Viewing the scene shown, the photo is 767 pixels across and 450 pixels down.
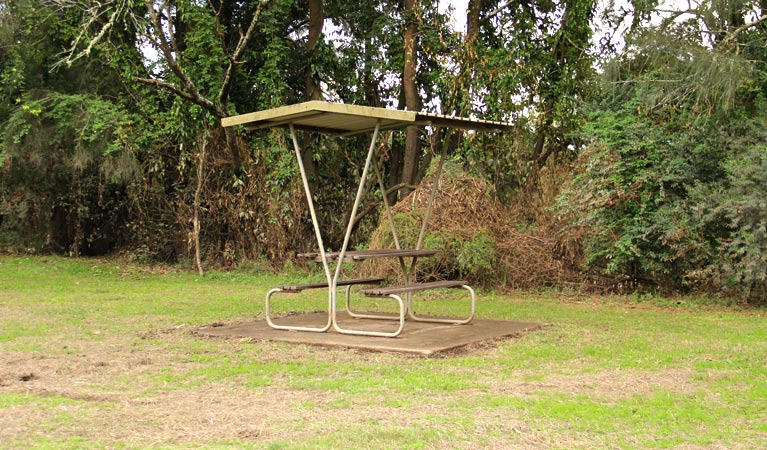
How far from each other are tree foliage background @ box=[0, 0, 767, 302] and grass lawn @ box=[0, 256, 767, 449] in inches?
112

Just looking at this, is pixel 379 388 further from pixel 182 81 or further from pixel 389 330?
pixel 182 81

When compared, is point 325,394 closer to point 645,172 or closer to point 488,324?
point 488,324

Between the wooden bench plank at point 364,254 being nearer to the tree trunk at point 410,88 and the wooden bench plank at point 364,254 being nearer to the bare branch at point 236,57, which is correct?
the tree trunk at point 410,88

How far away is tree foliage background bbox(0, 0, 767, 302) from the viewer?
12906 millimetres

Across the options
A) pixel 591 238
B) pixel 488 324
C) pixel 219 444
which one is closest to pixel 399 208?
pixel 591 238

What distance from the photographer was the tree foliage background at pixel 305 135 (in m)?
12.9

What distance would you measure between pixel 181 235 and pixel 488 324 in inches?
405

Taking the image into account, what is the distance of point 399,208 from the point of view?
13898mm

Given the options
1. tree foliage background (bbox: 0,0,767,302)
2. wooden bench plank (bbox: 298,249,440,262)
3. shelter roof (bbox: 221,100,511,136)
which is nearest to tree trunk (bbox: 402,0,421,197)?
tree foliage background (bbox: 0,0,767,302)

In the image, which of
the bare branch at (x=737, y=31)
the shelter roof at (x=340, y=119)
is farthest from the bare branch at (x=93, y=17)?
the bare branch at (x=737, y=31)

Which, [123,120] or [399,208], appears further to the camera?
[123,120]

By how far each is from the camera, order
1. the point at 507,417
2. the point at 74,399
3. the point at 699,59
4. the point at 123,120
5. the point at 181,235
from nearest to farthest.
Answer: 1. the point at 507,417
2. the point at 74,399
3. the point at 699,59
4. the point at 123,120
5. the point at 181,235

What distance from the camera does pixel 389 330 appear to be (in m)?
9.21

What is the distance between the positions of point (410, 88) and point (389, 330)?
351 inches
